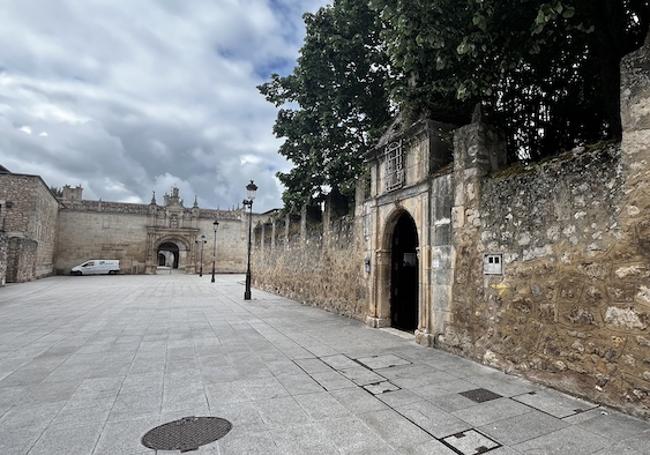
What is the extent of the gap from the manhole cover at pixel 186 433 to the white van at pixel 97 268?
35775 mm

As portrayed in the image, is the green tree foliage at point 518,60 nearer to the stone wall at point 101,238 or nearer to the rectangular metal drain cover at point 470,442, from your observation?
the rectangular metal drain cover at point 470,442

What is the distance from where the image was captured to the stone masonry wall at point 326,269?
9.82m

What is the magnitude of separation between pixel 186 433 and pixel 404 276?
6.61 meters

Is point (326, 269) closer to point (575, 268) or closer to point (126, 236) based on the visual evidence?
point (575, 268)

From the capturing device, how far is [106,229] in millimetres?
36125

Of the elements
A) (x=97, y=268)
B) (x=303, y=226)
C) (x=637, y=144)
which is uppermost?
(x=303, y=226)

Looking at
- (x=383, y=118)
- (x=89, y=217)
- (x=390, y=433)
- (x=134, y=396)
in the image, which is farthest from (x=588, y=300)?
(x=89, y=217)

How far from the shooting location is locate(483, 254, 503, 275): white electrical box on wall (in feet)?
17.2

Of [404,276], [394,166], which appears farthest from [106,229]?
[394,166]

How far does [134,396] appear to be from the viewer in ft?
13.1

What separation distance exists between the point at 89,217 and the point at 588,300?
133 ft

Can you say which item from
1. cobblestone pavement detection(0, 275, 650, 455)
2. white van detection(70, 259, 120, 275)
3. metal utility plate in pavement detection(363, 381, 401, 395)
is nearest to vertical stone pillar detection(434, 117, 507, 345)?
cobblestone pavement detection(0, 275, 650, 455)

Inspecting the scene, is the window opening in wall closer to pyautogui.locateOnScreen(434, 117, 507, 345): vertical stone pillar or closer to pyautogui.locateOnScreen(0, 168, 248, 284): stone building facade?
pyautogui.locateOnScreen(434, 117, 507, 345): vertical stone pillar

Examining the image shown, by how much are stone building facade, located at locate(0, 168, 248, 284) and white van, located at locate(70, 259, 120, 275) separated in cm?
176
